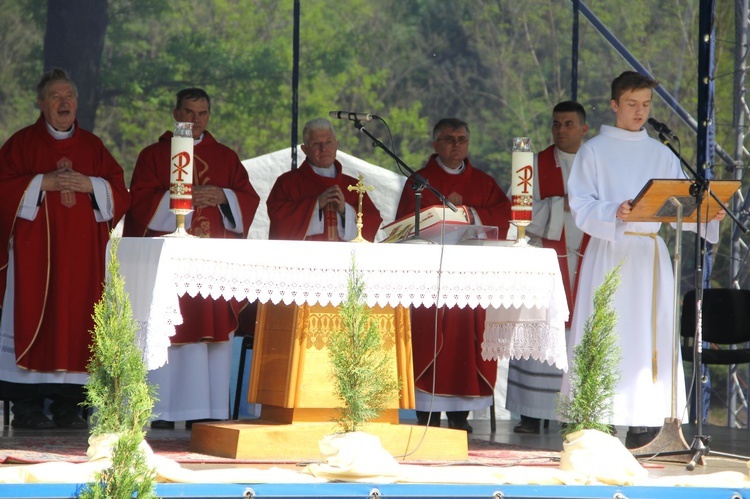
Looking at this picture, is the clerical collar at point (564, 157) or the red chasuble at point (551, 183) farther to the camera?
the clerical collar at point (564, 157)

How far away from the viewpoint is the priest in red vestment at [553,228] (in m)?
7.42

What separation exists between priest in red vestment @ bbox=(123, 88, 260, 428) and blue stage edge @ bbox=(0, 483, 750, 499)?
290 cm

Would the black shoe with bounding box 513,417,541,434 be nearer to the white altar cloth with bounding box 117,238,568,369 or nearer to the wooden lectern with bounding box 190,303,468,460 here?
the wooden lectern with bounding box 190,303,468,460

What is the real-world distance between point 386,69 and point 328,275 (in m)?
15.9

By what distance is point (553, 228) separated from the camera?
7.41m

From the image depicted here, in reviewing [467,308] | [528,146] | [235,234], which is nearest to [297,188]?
[235,234]

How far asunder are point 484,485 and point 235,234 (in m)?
3.43

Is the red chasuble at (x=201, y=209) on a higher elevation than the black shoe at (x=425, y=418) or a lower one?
higher

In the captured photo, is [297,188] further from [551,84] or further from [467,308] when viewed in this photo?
[551,84]

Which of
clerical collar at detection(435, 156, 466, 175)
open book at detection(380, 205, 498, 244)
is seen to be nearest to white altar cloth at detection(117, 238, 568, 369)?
open book at detection(380, 205, 498, 244)

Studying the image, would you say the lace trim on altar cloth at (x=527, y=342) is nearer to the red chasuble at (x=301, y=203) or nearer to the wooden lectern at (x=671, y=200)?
the wooden lectern at (x=671, y=200)

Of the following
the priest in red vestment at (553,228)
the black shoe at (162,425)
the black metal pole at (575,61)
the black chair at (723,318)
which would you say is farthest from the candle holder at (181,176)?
the black metal pole at (575,61)

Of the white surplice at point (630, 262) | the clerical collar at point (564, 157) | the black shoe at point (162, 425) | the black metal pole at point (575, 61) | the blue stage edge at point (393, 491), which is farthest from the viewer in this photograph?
the black metal pole at point (575, 61)

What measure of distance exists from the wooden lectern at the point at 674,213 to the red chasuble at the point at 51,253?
9.93ft
